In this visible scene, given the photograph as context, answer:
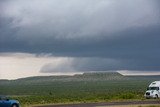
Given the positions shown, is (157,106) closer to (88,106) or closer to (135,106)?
(135,106)

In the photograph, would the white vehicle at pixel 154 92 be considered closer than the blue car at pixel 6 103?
No

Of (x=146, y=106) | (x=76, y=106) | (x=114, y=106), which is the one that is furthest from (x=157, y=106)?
(x=76, y=106)

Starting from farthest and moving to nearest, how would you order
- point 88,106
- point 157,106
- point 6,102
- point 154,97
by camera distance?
point 154,97 → point 88,106 → point 157,106 → point 6,102

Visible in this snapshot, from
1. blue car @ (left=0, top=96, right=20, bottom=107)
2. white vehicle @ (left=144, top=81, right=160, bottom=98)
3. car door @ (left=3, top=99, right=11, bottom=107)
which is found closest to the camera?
blue car @ (left=0, top=96, right=20, bottom=107)

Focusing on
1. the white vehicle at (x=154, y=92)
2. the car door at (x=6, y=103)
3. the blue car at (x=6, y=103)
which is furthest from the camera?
the white vehicle at (x=154, y=92)

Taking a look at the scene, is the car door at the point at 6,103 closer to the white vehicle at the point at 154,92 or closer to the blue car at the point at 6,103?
the blue car at the point at 6,103

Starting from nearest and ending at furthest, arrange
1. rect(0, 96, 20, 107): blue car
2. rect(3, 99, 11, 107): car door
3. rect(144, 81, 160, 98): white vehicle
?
1. rect(0, 96, 20, 107): blue car
2. rect(3, 99, 11, 107): car door
3. rect(144, 81, 160, 98): white vehicle

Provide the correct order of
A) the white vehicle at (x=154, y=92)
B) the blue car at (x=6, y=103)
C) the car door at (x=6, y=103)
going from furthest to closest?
the white vehicle at (x=154, y=92)
the car door at (x=6, y=103)
the blue car at (x=6, y=103)

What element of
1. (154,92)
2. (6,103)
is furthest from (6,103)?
(154,92)

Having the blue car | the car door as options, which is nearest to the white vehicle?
the blue car

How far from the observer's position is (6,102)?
51531 millimetres

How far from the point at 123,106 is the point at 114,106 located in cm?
123

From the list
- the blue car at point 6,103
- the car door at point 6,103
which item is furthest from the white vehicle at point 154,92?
the car door at point 6,103

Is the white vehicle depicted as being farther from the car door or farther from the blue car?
the car door
